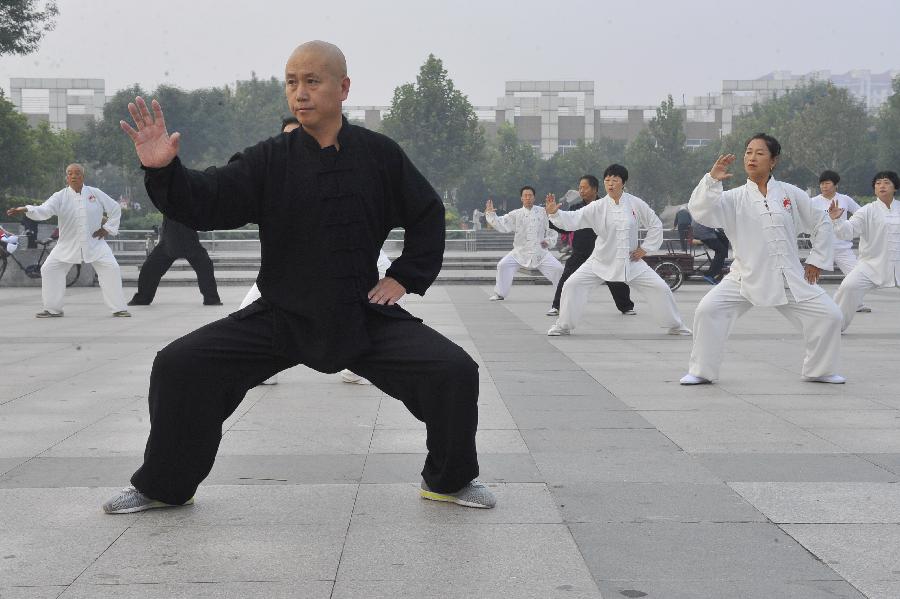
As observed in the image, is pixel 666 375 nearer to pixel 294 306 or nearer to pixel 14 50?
pixel 294 306

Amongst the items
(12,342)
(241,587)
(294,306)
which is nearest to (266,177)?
(294,306)

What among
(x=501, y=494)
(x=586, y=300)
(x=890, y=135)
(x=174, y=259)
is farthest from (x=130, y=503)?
(x=890, y=135)

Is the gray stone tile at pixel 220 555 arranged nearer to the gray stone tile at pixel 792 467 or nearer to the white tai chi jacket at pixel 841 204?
the gray stone tile at pixel 792 467

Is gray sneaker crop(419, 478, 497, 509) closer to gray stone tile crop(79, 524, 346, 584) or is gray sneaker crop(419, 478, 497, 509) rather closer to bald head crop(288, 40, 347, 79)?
gray stone tile crop(79, 524, 346, 584)

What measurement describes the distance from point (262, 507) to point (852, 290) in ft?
28.2

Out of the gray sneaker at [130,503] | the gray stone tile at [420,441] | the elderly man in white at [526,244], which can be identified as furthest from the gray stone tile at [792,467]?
the elderly man in white at [526,244]

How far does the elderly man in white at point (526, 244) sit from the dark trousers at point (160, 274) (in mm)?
4223

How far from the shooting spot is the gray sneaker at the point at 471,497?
173 inches

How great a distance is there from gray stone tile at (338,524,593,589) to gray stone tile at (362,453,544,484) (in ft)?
2.50

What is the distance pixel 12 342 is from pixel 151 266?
17.2 feet

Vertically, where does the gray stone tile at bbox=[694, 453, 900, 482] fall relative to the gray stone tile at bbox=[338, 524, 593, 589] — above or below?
below

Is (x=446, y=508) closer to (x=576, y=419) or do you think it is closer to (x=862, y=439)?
(x=576, y=419)

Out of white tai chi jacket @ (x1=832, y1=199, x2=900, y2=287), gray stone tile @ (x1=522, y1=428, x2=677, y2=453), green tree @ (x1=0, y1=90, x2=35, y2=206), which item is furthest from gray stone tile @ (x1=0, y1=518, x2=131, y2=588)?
green tree @ (x1=0, y1=90, x2=35, y2=206)

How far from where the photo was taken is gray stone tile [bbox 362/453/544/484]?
4.92 metres
